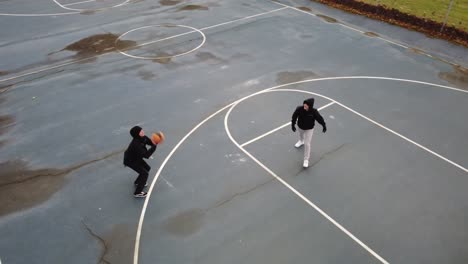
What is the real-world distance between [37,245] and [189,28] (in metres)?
12.8

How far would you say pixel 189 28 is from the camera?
17625mm

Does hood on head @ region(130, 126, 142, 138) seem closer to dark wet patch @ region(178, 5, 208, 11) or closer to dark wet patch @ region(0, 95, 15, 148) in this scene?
dark wet patch @ region(0, 95, 15, 148)

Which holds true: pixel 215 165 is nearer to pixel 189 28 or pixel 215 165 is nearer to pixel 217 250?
pixel 217 250

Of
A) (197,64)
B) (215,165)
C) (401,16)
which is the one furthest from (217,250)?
(401,16)

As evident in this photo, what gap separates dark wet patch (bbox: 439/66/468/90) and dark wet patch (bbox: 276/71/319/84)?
506 cm

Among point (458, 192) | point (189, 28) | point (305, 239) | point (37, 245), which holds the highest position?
point (189, 28)

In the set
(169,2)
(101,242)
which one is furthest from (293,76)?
(169,2)

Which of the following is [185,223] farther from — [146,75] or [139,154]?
[146,75]

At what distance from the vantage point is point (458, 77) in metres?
13.7

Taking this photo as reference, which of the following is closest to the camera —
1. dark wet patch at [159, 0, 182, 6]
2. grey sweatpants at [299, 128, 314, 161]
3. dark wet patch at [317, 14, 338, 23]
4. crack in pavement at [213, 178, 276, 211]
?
crack in pavement at [213, 178, 276, 211]

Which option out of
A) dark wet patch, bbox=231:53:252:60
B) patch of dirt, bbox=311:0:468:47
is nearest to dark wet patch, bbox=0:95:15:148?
dark wet patch, bbox=231:53:252:60

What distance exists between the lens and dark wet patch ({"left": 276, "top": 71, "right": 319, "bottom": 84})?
528 inches

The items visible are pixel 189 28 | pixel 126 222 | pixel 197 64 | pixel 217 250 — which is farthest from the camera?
pixel 189 28

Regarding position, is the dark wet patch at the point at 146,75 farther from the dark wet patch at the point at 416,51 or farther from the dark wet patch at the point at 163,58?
the dark wet patch at the point at 416,51
